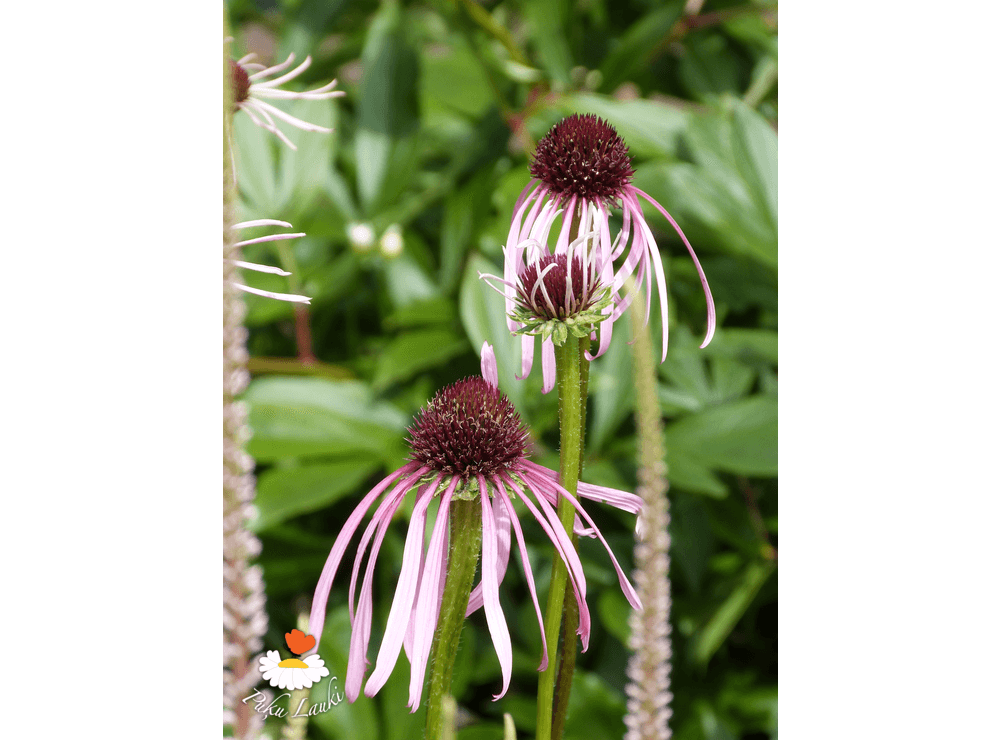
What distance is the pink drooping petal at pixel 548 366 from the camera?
0.28 metres

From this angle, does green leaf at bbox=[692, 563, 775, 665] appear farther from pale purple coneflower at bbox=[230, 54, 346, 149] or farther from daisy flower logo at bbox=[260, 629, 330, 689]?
pale purple coneflower at bbox=[230, 54, 346, 149]

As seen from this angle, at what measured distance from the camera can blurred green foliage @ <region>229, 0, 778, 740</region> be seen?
407 mm

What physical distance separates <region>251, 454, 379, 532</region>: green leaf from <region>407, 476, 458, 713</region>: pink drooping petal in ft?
0.63

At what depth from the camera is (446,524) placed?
10.0 inches

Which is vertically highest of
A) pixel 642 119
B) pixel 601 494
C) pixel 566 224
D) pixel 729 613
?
pixel 642 119

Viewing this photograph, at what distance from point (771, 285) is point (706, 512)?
158 millimetres

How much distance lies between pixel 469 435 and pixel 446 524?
1.3 inches

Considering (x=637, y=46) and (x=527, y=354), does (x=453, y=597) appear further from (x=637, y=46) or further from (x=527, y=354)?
(x=637, y=46)

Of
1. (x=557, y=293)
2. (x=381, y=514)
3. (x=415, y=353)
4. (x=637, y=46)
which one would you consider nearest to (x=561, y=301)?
(x=557, y=293)

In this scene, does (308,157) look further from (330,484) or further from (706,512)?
(706,512)

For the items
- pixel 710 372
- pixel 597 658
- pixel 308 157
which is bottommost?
pixel 597 658

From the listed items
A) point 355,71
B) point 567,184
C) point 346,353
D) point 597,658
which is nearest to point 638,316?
point 567,184

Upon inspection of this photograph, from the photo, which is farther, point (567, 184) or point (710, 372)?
point (710, 372)

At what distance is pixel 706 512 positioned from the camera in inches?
19.5
